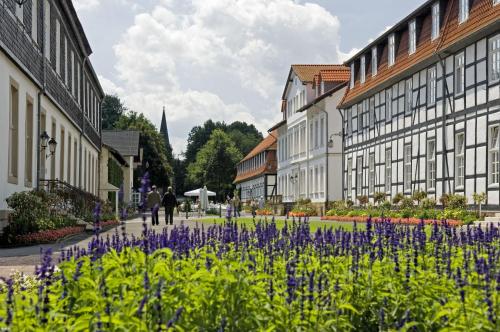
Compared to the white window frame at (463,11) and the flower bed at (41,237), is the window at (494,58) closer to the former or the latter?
the white window frame at (463,11)

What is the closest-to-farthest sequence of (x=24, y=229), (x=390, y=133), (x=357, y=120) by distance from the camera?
1. (x=24, y=229)
2. (x=390, y=133)
3. (x=357, y=120)

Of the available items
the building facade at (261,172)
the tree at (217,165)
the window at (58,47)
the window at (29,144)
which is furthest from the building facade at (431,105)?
the tree at (217,165)

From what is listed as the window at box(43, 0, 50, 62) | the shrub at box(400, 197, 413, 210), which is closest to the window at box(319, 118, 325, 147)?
the shrub at box(400, 197, 413, 210)

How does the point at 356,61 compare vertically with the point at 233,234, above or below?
above

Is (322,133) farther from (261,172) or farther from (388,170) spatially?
(261,172)

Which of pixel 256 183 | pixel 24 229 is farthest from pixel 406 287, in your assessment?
pixel 256 183

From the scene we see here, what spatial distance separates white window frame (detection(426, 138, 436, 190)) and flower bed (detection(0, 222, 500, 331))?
942 inches

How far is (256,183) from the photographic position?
88.2 meters

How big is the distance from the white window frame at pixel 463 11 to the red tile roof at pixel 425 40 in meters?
0.22

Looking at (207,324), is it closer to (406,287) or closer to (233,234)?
(406,287)

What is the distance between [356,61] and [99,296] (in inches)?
1545

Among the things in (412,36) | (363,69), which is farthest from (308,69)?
(412,36)

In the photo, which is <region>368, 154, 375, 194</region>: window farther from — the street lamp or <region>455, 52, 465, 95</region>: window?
the street lamp

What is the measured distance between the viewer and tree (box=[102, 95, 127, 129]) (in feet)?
363
